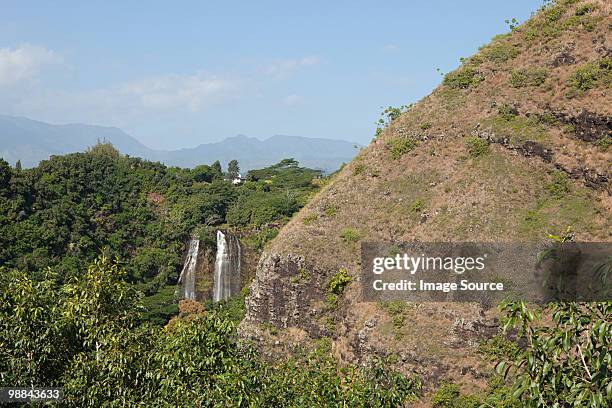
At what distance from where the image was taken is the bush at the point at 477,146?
30.2 meters

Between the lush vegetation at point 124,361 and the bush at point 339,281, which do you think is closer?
the lush vegetation at point 124,361

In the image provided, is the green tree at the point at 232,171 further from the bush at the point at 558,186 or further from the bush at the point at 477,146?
the bush at the point at 558,186

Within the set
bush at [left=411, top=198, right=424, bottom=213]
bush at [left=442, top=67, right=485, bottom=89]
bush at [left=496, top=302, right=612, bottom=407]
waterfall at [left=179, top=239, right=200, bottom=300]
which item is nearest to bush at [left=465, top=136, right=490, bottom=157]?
bush at [left=411, top=198, right=424, bottom=213]

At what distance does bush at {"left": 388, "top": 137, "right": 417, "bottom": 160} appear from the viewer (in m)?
32.6

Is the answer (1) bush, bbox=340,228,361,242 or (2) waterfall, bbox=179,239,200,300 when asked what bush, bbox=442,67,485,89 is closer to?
(1) bush, bbox=340,228,361,242

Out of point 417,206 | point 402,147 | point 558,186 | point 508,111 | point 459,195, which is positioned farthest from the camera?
point 402,147

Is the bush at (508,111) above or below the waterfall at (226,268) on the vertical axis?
above

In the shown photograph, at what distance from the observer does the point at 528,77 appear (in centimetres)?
3281

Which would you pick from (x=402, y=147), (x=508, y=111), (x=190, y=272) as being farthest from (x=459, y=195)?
Result: (x=190, y=272)

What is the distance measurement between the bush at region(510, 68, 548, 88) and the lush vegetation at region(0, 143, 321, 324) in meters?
27.5

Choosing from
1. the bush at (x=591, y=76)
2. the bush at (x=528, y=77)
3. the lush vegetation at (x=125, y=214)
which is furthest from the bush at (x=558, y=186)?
the lush vegetation at (x=125, y=214)

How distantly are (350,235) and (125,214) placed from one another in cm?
4196

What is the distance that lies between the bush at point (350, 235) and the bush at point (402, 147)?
566cm

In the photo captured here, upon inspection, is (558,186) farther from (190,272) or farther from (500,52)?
(190,272)
